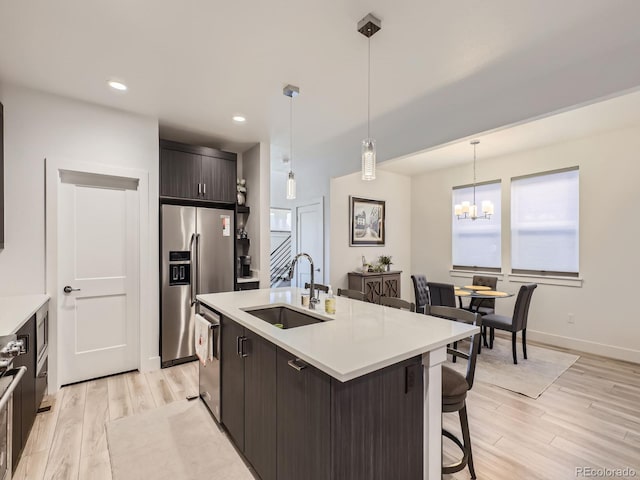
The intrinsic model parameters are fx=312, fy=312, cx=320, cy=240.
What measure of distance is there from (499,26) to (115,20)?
2.44m

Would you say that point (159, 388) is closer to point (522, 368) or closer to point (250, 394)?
point (250, 394)

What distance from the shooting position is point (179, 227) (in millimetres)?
3619

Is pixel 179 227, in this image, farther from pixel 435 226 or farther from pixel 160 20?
pixel 435 226

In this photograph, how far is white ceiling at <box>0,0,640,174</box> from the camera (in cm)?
189

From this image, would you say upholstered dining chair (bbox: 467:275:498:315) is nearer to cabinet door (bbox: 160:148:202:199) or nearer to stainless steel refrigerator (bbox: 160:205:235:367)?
stainless steel refrigerator (bbox: 160:205:235:367)

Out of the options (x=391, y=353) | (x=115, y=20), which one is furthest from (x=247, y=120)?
(x=391, y=353)

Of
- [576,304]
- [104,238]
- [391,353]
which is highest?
[104,238]

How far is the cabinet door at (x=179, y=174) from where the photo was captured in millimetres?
3645

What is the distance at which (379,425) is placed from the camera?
1396mm

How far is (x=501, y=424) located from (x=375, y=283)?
306 cm

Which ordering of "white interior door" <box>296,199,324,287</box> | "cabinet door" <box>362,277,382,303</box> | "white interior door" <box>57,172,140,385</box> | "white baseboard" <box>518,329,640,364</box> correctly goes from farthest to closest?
"white interior door" <box>296,199,324,287</box>, "cabinet door" <box>362,277,382,303</box>, "white baseboard" <box>518,329,640,364</box>, "white interior door" <box>57,172,140,385</box>

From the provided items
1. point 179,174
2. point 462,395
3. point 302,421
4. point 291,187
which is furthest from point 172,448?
point 179,174

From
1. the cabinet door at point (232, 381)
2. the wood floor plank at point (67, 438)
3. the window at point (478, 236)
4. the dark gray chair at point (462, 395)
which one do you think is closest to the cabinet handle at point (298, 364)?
the cabinet door at point (232, 381)

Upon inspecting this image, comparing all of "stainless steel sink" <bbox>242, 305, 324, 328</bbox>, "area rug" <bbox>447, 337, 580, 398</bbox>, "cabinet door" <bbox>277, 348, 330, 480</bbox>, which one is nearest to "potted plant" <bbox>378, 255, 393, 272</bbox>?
"area rug" <bbox>447, 337, 580, 398</bbox>
